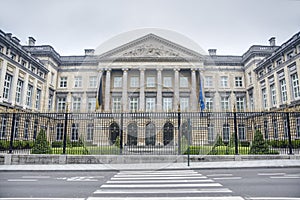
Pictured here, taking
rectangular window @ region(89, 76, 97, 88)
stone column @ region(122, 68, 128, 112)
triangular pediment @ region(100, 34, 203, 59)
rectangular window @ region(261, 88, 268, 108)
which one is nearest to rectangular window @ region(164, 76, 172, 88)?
triangular pediment @ region(100, 34, 203, 59)

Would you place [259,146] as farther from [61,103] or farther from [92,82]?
[61,103]

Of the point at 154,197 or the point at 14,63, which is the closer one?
the point at 154,197

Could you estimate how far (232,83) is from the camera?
4206cm

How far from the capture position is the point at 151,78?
41.4 m

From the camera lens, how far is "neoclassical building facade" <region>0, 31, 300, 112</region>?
114ft

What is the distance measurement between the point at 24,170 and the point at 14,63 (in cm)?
2201

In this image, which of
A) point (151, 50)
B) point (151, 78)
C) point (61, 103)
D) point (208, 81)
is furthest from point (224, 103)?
point (61, 103)

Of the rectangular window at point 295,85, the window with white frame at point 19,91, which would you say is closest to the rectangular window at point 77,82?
the window with white frame at point 19,91

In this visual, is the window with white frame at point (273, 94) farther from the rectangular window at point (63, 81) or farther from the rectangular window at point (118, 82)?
the rectangular window at point (63, 81)

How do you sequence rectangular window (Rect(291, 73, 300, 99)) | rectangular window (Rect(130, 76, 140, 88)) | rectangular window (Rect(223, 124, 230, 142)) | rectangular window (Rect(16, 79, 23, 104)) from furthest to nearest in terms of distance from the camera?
rectangular window (Rect(130, 76, 140, 88)) → rectangular window (Rect(16, 79, 23, 104)) → rectangular window (Rect(291, 73, 300, 99)) → rectangular window (Rect(223, 124, 230, 142))

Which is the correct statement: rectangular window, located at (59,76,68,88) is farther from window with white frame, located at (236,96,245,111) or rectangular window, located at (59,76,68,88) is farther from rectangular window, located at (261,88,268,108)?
rectangular window, located at (261,88,268,108)

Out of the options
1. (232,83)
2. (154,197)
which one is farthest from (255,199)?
(232,83)

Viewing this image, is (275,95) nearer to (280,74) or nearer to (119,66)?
(280,74)

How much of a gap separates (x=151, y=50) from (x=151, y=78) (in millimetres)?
5372
